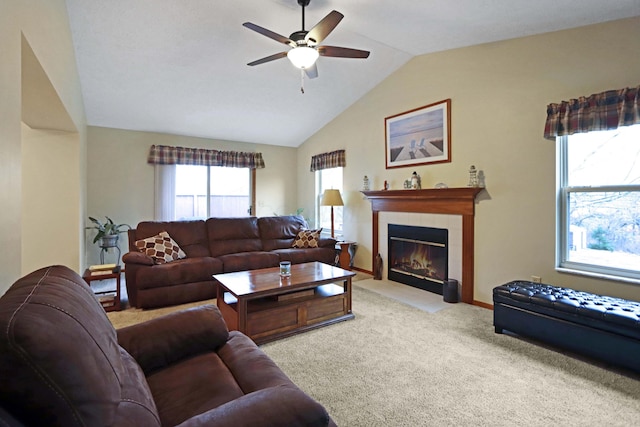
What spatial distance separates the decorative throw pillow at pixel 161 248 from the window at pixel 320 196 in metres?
2.85

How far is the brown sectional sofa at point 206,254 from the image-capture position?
11.5ft

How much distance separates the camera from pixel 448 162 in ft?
12.9

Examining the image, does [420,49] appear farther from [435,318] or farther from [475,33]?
[435,318]

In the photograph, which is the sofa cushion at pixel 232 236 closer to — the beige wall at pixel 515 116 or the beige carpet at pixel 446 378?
the beige carpet at pixel 446 378

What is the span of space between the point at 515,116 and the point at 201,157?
16.4 feet

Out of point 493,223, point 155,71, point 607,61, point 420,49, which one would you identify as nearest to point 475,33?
point 420,49

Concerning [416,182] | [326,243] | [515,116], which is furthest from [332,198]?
[515,116]

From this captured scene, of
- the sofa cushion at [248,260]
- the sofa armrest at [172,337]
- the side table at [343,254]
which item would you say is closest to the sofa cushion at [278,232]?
the sofa cushion at [248,260]

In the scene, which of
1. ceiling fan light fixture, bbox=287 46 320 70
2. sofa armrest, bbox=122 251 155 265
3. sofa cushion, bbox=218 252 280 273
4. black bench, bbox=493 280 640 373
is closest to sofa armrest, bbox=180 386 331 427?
black bench, bbox=493 280 640 373

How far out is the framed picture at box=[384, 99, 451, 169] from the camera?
12.9 feet

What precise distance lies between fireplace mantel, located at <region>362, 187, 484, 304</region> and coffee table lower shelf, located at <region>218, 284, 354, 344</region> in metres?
1.54

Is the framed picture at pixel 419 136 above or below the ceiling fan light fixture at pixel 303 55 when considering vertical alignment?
below

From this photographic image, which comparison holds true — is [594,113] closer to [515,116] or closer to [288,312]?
[515,116]

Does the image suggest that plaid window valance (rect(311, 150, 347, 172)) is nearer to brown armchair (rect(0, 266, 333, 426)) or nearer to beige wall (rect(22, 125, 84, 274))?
beige wall (rect(22, 125, 84, 274))
